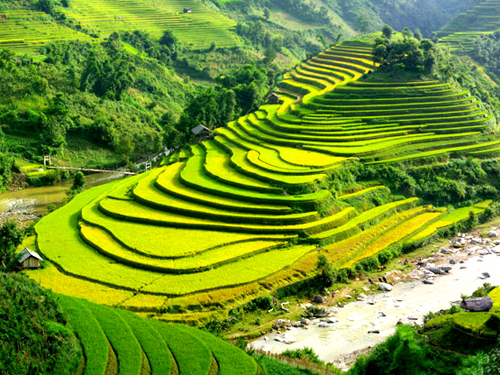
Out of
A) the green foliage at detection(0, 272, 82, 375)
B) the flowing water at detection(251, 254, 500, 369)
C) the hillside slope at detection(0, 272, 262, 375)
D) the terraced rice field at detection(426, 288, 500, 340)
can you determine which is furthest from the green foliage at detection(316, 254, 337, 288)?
the green foliage at detection(0, 272, 82, 375)

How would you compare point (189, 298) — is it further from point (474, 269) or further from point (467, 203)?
point (467, 203)

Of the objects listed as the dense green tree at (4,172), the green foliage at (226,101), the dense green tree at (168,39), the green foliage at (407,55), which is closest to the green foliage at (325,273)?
the dense green tree at (4,172)

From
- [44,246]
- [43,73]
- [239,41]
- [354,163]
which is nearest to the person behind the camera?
[44,246]

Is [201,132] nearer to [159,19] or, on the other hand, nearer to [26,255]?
[26,255]

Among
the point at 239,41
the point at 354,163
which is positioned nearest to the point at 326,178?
the point at 354,163

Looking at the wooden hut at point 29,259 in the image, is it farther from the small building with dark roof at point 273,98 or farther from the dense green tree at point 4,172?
the small building with dark roof at point 273,98
